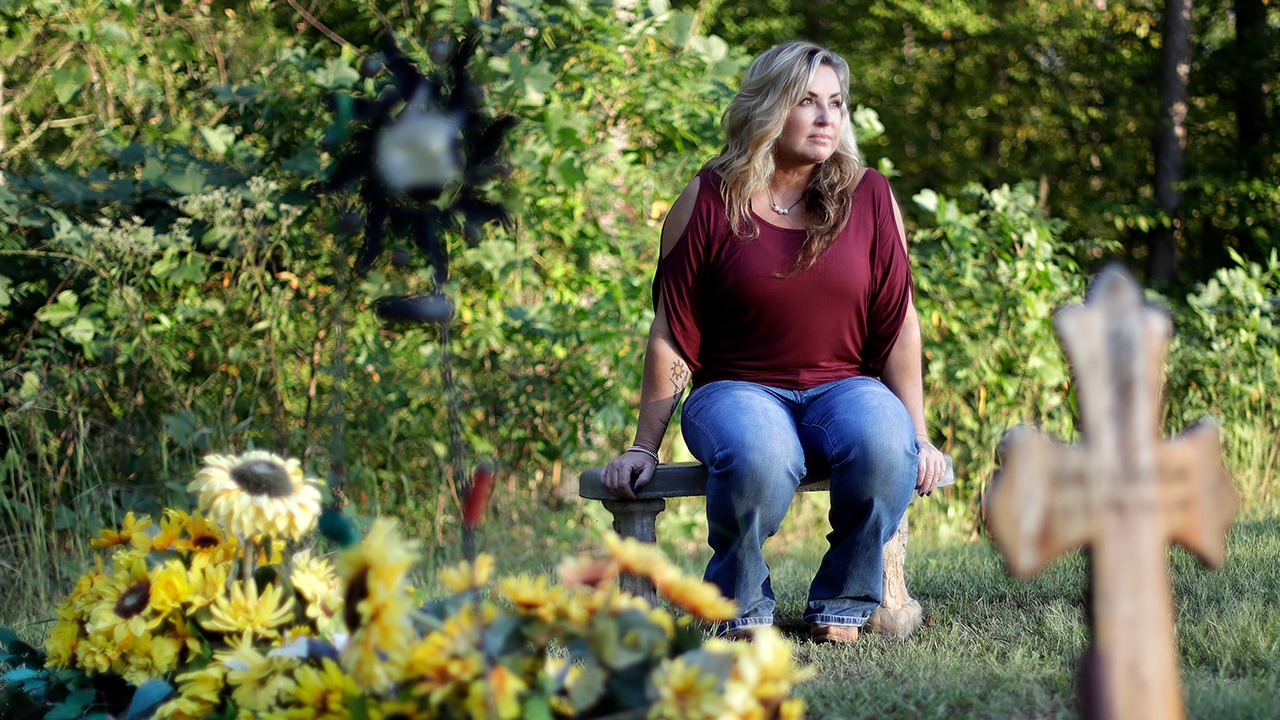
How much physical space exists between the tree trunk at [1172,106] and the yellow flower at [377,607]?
8779 millimetres

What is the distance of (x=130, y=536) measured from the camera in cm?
205

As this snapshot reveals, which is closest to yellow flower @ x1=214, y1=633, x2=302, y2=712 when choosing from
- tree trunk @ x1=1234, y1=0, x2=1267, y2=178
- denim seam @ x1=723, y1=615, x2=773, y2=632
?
denim seam @ x1=723, y1=615, x2=773, y2=632

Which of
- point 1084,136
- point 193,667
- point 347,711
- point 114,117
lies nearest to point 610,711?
point 347,711

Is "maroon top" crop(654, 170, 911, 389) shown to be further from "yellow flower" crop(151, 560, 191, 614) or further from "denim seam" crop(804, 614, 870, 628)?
"yellow flower" crop(151, 560, 191, 614)

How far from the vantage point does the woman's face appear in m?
2.87

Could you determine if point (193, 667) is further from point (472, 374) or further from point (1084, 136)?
point (1084, 136)

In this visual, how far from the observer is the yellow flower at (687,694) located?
1277mm

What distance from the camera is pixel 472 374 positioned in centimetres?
476

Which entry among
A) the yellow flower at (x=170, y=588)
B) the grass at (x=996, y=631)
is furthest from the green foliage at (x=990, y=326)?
the yellow flower at (x=170, y=588)

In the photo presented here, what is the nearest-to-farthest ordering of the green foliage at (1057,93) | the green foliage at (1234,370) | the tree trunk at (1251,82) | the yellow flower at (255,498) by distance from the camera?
the yellow flower at (255,498) < the green foliage at (1234,370) < the tree trunk at (1251,82) < the green foliage at (1057,93)

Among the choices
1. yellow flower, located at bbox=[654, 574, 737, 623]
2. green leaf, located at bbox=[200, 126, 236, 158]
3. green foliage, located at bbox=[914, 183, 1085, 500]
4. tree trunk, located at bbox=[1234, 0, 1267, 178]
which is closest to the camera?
yellow flower, located at bbox=[654, 574, 737, 623]

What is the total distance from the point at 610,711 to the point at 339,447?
2.20 feet

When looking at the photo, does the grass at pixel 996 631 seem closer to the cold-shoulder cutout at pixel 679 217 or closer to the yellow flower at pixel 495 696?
the yellow flower at pixel 495 696

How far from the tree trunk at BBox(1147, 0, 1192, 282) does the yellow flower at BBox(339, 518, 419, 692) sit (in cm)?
878
